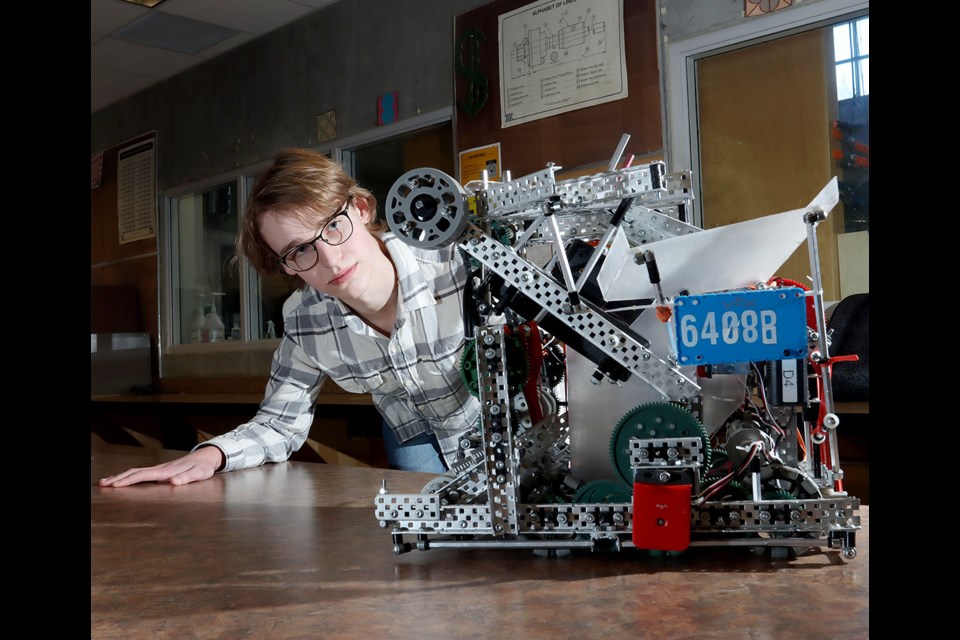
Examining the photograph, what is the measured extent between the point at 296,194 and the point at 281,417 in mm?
513

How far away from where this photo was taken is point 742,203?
267cm

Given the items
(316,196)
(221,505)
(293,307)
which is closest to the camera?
(221,505)

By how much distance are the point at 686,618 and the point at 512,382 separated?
31 cm

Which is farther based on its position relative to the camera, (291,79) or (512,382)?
(291,79)

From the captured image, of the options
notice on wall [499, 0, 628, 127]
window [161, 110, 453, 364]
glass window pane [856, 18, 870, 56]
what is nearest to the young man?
notice on wall [499, 0, 628, 127]

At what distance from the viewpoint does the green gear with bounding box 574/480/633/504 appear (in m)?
0.78

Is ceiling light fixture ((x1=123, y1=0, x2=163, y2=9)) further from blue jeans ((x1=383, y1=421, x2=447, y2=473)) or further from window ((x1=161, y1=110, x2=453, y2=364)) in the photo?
blue jeans ((x1=383, y1=421, x2=447, y2=473))

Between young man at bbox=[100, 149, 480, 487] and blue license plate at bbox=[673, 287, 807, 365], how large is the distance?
A: 0.78 metres

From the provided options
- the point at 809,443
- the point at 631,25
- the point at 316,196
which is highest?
the point at 631,25

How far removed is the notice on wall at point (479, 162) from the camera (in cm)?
330

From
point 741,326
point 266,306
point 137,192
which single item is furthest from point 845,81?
point 137,192

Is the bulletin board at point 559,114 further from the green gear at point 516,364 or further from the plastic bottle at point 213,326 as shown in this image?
the plastic bottle at point 213,326

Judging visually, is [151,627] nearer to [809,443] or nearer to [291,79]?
[809,443]
